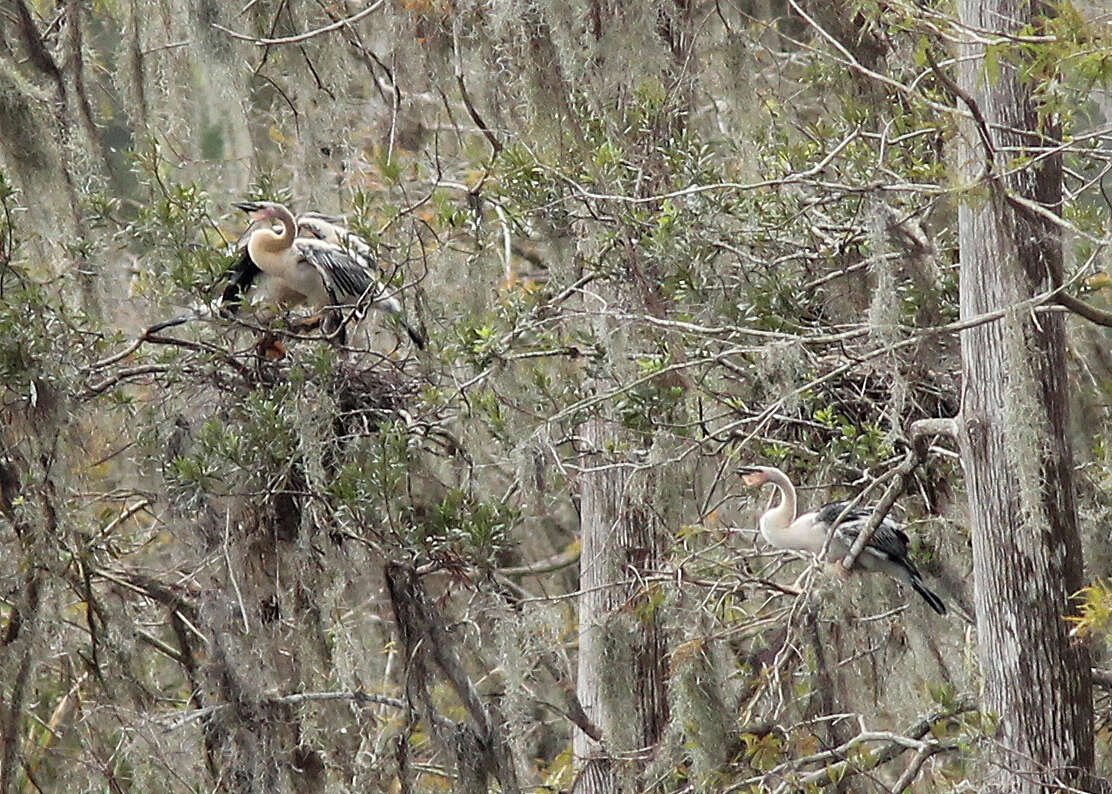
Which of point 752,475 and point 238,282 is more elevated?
point 238,282

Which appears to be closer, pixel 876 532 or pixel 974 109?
pixel 974 109

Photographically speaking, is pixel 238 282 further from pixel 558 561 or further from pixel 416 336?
pixel 558 561


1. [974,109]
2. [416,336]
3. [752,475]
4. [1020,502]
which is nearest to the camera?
[974,109]

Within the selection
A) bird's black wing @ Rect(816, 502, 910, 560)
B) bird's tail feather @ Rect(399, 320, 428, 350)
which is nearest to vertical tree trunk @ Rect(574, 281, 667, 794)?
bird's black wing @ Rect(816, 502, 910, 560)

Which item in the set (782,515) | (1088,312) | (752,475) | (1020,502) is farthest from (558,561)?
(1088,312)

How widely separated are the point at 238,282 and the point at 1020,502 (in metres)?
2.49

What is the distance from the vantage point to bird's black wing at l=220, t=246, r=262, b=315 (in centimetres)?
524

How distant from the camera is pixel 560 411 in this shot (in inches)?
229

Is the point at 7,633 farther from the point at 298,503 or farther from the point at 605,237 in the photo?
the point at 605,237

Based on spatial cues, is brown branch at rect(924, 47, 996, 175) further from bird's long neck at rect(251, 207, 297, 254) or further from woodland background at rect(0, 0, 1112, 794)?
bird's long neck at rect(251, 207, 297, 254)

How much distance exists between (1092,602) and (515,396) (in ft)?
7.93

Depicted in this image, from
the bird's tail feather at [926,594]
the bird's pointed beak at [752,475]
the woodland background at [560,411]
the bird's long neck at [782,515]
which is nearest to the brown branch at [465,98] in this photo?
the woodland background at [560,411]

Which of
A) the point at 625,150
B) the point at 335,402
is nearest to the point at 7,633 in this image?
the point at 335,402

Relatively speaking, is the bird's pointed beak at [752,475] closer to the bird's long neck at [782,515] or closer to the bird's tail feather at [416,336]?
the bird's long neck at [782,515]
